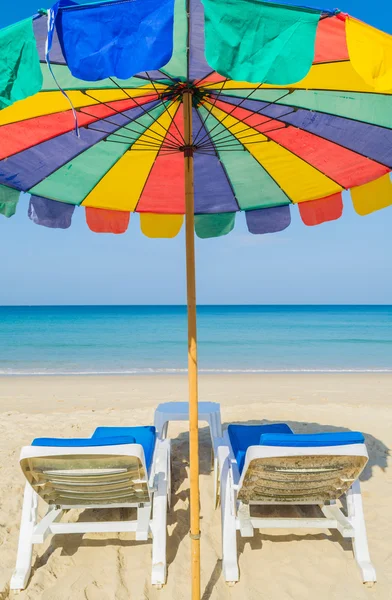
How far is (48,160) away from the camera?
123 inches

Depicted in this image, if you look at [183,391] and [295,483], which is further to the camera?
[183,391]

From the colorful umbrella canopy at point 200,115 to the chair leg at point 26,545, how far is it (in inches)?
78.3

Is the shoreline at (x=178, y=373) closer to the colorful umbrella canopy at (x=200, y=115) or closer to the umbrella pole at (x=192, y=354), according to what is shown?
the colorful umbrella canopy at (x=200, y=115)

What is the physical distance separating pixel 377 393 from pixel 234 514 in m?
7.47

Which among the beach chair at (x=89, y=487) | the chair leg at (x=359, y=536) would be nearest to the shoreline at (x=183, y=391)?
the chair leg at (x=359, y=536)

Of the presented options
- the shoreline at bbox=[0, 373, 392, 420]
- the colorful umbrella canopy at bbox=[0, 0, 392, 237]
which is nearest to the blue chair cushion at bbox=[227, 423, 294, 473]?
the colorful umbrella canopy at bbox=[0, 0, 392, 237]

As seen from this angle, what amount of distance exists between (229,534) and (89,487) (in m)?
0.87

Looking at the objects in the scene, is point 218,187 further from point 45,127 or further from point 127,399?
point 127,399

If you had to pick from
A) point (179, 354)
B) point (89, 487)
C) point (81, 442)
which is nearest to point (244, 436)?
point (89, 487)

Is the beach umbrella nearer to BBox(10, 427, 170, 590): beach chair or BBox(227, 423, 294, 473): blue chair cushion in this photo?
BBox(10, 427, 170, 590): beach chair

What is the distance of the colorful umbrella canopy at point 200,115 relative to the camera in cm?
149

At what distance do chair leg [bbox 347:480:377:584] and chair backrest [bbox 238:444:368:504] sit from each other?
76mm

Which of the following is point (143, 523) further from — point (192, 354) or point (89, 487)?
point (192, 354)

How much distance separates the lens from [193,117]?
3.04 m
